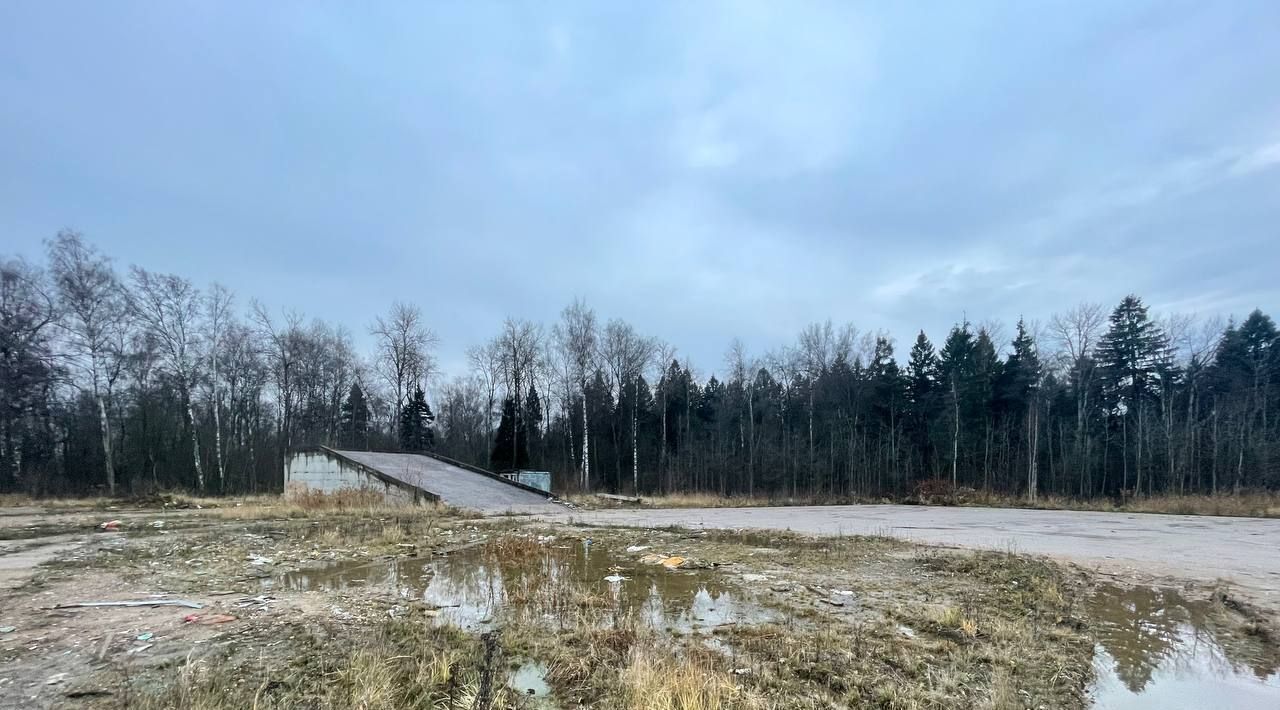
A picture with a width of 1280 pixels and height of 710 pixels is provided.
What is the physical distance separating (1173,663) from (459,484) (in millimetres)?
23706

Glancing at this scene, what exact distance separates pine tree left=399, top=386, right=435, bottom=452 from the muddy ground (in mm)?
34907

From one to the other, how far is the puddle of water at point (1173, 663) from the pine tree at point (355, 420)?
46.3 metres

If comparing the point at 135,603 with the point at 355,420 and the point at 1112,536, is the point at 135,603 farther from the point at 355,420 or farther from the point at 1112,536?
the point at 355,420

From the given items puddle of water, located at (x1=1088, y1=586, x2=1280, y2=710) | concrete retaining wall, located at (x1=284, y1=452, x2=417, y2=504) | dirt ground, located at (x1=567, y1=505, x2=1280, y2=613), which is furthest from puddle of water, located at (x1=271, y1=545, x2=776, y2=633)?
concrete retaining wall, located at (x1=284, y1=452, x2=417, y2=504)

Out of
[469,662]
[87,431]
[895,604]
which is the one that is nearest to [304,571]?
[469,662]

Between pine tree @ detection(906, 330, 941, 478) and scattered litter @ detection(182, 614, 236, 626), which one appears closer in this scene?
scattered litter @ detection(182, 614, 236, 626)

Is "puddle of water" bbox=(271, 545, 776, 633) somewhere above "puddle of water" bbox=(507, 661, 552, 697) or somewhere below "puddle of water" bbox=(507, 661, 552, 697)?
below

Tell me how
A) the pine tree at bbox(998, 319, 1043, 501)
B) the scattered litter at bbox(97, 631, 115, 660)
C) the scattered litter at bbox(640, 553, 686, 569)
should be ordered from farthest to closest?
the pine tree at bbox(998, 319, 1043, 501)
the scattered litter at bbox(640, 553, 686, 569)
the scattered litter at bbox(97, 631, 115, 660)

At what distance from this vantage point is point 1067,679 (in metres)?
4.43

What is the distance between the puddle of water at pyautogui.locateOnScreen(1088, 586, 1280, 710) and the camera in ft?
14.0

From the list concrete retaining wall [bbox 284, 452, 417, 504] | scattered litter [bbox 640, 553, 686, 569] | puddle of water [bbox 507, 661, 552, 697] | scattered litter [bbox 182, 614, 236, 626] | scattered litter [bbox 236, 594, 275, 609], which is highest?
puddle of water [bbox 507, 661, 552, 697]

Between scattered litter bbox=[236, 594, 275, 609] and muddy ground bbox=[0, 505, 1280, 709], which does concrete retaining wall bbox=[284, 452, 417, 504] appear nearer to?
muddy ground bbox=[0, 505, 1280, 709]

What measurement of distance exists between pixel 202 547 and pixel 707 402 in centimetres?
4337

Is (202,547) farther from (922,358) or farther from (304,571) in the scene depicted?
(922,358)
